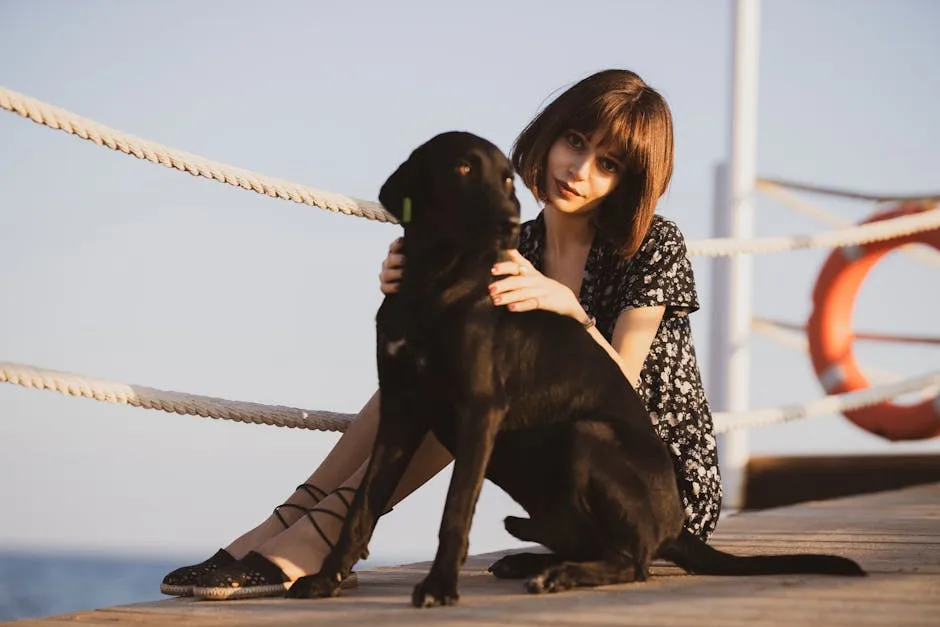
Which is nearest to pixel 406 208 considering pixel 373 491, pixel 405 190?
pixel 405 190

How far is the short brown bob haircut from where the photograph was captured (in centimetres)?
249

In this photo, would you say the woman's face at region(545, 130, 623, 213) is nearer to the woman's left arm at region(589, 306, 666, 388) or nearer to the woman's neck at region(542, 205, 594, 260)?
the woman's neck at region(542, 205, 594, 260)

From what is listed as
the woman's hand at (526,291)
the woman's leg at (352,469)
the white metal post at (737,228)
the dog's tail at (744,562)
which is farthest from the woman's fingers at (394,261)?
the white metal post at (737,228)

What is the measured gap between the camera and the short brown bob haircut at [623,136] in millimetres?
2490

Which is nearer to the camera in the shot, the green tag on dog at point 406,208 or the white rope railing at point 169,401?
the green tag on dog at point 406,208

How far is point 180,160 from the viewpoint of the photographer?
103 inches

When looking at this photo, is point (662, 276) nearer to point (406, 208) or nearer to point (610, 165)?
point (610, 165)

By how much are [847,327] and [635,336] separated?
4067 millimetres

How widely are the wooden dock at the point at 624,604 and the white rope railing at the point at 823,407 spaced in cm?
142

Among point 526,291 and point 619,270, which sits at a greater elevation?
point 619,270

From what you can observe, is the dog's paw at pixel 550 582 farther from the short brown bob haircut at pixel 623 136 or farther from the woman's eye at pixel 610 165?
the woman's eye at pixel 610 165

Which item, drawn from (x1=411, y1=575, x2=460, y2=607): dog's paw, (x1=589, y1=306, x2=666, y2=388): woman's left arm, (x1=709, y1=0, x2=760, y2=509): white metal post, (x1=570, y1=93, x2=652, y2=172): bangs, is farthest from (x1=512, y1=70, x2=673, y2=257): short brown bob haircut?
(x1=709, y1=0, x2=760, y2=509): white metal post

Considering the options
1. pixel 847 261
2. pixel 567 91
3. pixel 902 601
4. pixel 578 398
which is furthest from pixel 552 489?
pixel 847 261

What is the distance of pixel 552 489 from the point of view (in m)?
2.12
